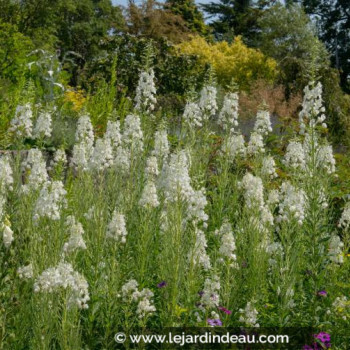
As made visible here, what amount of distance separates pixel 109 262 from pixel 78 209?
100cm

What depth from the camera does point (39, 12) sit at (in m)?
27.9

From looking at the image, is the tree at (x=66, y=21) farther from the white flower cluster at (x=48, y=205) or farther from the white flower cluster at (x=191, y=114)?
the white flower cluster at (x=48, y=205)

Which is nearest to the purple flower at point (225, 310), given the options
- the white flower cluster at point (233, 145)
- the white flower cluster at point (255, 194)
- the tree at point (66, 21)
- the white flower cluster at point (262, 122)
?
the white flower cluster at point (255, 194)

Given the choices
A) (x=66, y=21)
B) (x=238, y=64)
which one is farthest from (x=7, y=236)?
(x=66, y=21)

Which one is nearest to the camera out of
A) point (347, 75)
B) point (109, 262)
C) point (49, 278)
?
point (49, 278)

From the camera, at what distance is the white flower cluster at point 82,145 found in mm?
4711

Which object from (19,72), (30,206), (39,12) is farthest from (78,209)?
(39,12)

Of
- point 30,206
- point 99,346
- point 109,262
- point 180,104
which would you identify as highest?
point 180,104

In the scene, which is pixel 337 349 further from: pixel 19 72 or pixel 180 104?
pixel 19 72

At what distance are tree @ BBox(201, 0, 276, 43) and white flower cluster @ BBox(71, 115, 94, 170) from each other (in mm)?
31195

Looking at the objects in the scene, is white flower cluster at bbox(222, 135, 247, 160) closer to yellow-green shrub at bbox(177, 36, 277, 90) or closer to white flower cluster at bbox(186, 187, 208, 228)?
white flower cluster at bbox(186, 187, 208, 228)

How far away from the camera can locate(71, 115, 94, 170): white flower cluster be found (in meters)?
4.71

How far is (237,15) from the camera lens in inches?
1474

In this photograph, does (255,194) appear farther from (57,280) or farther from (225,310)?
(57,280)
